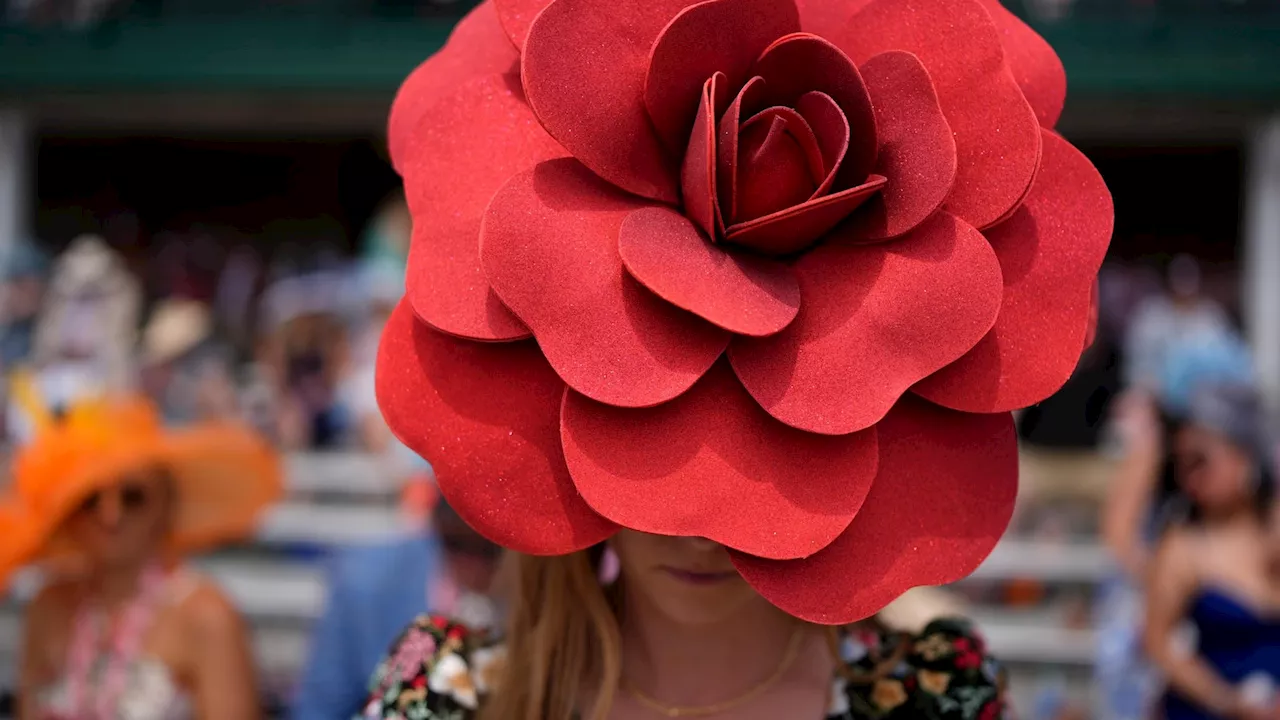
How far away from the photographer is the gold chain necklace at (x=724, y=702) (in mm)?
1097

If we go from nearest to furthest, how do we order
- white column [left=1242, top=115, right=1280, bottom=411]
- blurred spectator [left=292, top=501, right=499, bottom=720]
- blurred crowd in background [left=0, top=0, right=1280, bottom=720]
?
blurred spectator [left=292, top=501, right=499, bottom=720] < blurred crowd in background [left=0, top=0, right=1280, bottom=720] < white column [left=1242, top=115, right=1280, bottom=411]

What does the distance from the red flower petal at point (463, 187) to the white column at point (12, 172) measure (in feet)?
22.3

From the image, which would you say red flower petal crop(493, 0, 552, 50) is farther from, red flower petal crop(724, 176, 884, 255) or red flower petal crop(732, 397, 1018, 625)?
red flower petal crop(732, 397, 1018, 625)

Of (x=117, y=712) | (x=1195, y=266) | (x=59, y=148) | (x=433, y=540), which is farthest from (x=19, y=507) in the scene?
(x=59, y=148)

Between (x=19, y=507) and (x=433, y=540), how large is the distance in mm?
886

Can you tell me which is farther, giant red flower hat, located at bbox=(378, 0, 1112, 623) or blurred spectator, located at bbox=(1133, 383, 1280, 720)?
blurred spectator, located at bbox=(1133, 383, 1280, 720)

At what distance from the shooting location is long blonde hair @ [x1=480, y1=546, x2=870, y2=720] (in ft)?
3.57

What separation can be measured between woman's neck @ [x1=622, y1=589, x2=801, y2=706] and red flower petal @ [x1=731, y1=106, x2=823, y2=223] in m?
0.40

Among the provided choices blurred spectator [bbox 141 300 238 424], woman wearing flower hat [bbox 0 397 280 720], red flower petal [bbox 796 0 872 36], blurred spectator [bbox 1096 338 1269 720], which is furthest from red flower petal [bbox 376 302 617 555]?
blurred spectator [bbox 141 300 238 424]

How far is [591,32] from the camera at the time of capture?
923 millimetres

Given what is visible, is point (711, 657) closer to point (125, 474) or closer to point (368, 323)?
point (125, 474)

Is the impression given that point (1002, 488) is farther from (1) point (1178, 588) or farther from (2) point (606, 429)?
(1) point (1178, 588)

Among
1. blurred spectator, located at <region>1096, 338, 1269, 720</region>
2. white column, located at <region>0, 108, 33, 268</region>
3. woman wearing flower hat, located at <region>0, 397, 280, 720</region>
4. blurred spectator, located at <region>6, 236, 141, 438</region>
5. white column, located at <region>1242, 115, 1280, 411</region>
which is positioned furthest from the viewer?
white column, located at <region>0, 108, 33, 268</region>

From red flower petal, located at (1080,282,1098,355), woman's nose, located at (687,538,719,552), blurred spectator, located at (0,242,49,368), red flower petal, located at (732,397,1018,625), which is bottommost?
blurred spectator, located at (0,242,49,368)
